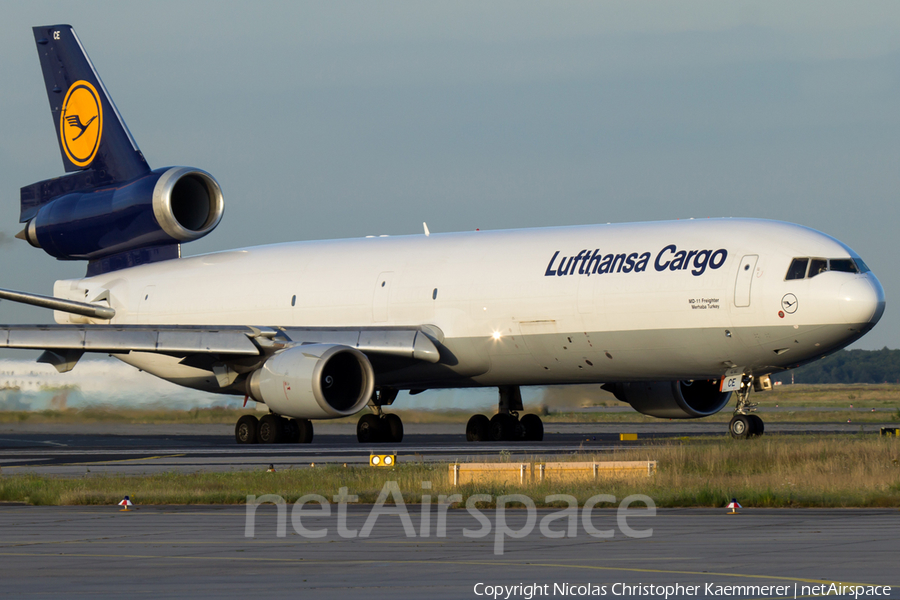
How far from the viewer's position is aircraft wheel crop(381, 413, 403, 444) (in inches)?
1266

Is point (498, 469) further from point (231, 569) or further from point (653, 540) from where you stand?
point (231, 569)

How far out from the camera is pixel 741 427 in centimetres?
2545

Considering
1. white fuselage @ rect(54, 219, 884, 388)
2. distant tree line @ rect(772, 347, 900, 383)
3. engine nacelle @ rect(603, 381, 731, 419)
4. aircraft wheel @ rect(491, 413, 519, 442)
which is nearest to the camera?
white fuselage @ rect(54, 219, 884, 388)

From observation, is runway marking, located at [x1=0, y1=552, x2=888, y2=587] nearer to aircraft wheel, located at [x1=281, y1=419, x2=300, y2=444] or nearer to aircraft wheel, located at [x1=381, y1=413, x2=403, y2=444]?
aircraft wheel, located at [x1=281, y1=419, x2=300, y2=444]

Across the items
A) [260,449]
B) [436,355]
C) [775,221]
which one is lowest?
[260,449]

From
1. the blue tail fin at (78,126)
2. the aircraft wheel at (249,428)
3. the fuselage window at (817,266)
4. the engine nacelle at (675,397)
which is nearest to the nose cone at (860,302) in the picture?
the fuselage window at (817,266)

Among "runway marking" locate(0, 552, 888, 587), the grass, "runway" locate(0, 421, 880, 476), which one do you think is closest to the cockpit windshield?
"runway" locate(0, 421, 880, 476)


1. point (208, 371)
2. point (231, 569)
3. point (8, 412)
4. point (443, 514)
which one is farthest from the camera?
point (8, 412)

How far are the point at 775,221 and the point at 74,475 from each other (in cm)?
1526

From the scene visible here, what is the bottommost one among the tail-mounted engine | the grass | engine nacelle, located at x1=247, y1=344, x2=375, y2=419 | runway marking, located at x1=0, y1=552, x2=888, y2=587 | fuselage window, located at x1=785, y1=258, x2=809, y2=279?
the grass

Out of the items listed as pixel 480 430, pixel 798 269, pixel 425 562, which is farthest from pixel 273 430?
pixel 425 562

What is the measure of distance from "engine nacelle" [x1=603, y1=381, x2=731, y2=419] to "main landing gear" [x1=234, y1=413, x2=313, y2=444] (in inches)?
308

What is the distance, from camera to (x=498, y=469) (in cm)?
1750

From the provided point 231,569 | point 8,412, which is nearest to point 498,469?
point 231,569
